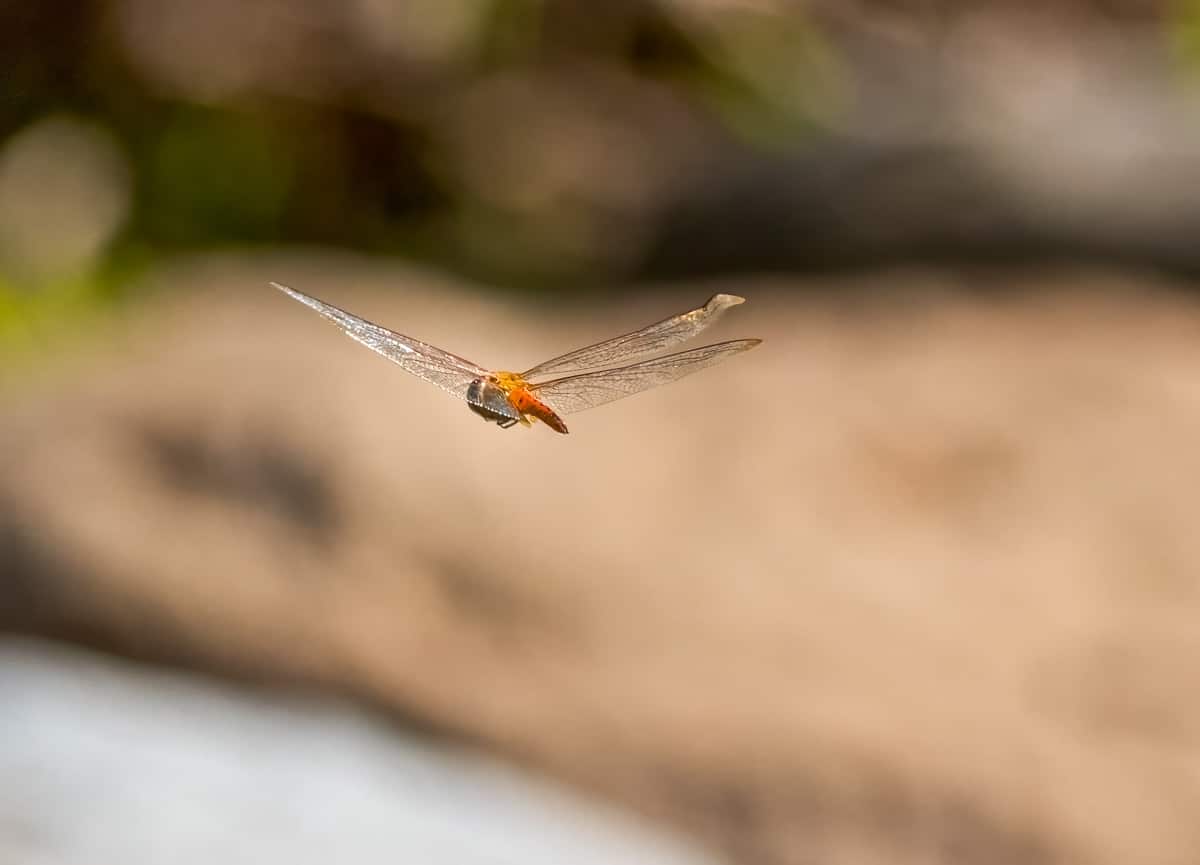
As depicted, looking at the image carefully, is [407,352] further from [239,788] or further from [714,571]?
[714,571]

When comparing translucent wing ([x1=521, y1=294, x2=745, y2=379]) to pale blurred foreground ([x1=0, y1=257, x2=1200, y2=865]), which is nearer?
translucent wing ([x1=521, y1=294, x2=745, y2=379])

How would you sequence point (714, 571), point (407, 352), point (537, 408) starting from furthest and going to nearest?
point (714, 571)
point (537, 408)
point (407, 352)

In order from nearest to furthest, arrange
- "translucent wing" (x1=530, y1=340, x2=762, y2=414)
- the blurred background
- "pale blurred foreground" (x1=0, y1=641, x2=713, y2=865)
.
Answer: "translucent wing" (x1=530, y1=340, x2=762, y2=414)
"pale blurred foreground" (x1=0, y1=641, x2=713, y2=865)
the blurred background

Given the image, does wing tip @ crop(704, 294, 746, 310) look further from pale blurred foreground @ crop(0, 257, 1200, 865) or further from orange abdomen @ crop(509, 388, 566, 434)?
pale blurred foreground @ crop(0, 257, 1200, 865)

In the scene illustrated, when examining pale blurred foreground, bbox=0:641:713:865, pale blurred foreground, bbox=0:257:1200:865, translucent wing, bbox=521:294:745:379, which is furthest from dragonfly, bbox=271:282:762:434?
pale blurred foreground, bbox=0:257:1200:865

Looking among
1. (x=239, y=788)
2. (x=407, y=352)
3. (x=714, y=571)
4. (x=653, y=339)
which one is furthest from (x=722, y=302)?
(x=714, y=571)

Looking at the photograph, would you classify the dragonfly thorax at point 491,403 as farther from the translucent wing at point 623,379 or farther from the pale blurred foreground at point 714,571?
the pale blurred foreground at point 714,571

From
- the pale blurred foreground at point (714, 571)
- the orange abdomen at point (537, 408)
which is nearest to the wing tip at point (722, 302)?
the orange abdomen at point (537, 408)

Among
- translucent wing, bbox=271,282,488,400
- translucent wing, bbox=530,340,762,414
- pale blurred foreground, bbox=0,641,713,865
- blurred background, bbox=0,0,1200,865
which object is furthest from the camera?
blurred background, bbox=0,0,1200,865
